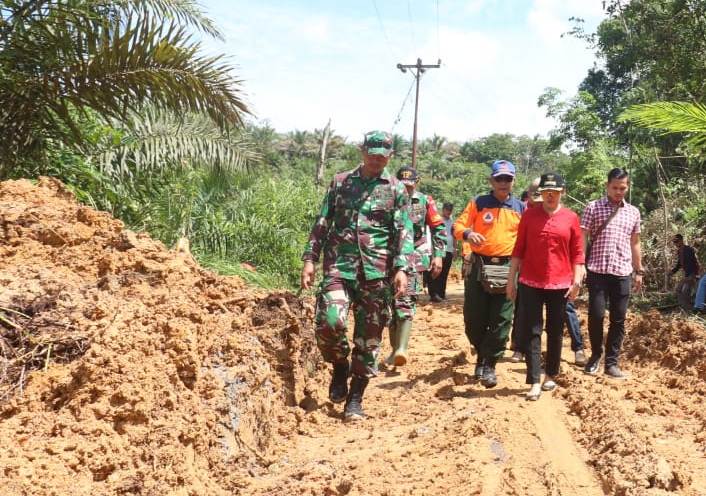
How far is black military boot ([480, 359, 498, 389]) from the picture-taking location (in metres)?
5.59

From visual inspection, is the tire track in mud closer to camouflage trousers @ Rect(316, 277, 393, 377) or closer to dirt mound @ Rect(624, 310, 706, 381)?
camouflage trousers @ Rect(316, 277, 393, 377)

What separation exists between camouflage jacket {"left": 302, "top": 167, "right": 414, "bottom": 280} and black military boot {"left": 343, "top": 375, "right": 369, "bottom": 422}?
2.39 ft

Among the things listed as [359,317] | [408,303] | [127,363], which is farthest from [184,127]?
[127,363]

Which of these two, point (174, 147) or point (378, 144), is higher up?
point (174, 147)

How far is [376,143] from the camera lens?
4719 mm

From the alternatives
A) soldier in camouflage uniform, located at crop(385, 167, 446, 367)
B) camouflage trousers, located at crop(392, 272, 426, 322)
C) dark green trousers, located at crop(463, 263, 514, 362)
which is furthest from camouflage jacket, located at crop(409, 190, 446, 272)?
dark green trousers, located at crop(463, 263, 514, 362)

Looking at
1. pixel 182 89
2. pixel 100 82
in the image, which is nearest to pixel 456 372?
pixel 182 89

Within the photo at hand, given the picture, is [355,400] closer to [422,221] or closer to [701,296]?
[422,221]

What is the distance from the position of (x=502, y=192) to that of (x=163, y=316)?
3.00 metres

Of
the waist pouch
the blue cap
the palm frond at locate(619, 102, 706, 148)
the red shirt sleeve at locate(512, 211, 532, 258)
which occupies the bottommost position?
the waist pouch

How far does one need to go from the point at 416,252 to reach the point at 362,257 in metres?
2.27

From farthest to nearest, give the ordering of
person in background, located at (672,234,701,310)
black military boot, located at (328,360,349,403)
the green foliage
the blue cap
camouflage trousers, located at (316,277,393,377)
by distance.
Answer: person in background, located at (672,234,701,310) < the green foliage < the blue cap < black military boot, located at (328,360,349,403) < camouflage trousers, located at (316,277,393,377)

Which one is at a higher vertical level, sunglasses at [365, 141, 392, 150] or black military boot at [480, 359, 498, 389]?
sunglasses at [365, 141, 392, 150]

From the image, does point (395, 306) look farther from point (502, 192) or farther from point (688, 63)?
point (688, 63)
